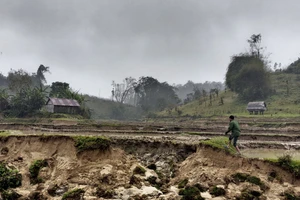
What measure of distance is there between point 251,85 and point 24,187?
6621 cm

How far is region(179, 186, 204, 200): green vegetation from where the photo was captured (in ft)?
39.4

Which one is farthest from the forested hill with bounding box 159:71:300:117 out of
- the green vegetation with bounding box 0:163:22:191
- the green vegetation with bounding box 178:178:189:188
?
the green vegetation with bounding box 0:163:22:191

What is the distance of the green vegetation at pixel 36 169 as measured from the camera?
14406 mm

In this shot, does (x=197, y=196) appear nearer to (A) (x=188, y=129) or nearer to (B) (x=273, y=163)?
(B) (x=273, y=163)

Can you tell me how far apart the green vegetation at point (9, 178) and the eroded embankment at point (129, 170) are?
247 mm

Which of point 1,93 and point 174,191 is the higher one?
point 1,93

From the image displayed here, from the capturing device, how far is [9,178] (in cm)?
1441

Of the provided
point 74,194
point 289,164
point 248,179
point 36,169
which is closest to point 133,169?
point 74,194

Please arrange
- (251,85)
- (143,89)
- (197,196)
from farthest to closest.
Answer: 1. (143,89)
2. (251,85)
3. (197,196)

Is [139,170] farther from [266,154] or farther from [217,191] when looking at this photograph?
[266,154]

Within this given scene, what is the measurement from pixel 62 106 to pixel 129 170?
48.9 metres

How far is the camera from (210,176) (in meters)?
12.8

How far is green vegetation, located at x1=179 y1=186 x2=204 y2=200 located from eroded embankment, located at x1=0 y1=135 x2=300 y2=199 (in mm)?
38

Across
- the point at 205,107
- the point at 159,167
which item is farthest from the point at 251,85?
the point at 159,167
